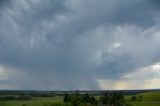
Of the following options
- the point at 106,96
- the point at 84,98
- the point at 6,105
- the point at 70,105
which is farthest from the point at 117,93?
the point at 6,105

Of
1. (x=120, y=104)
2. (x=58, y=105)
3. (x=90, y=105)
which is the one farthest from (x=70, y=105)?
(x=120, y=104)

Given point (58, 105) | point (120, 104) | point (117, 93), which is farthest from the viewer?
point (117, 93)

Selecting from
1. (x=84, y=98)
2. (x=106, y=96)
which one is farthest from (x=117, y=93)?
(x=84, y=98)

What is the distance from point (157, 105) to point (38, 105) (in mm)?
67315

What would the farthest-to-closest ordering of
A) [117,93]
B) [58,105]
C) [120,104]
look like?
[117,93], [120,104], [58,105]

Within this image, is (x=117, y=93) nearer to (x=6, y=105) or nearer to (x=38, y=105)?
(x=38, y=105)

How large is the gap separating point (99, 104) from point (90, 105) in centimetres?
723

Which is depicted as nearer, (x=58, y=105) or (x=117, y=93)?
(x=58, y=105)

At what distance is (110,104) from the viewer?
18588 cm

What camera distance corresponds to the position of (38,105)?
605ft

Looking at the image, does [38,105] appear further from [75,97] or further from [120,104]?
[120,104]

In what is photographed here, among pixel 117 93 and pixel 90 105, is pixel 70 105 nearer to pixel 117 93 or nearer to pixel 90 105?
pixel 90 105

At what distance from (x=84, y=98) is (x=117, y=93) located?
20626 millimetres

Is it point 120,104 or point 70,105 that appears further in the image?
point 120,104
